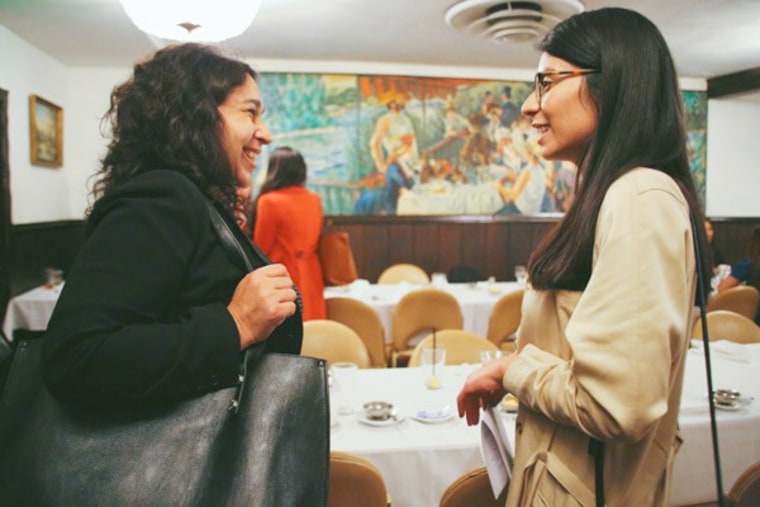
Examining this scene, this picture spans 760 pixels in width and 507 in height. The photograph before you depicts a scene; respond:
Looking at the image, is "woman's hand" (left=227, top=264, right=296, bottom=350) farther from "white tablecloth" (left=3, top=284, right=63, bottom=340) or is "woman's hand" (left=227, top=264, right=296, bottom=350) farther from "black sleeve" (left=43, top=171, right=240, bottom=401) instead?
"white tablecloth" (left=3, top=284, right=63, bottom=340)

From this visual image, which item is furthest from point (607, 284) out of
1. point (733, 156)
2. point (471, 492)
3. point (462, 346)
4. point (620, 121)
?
point (733, 156)

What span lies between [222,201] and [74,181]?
22.2 feet

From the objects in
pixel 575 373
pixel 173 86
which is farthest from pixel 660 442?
pixel 173 86

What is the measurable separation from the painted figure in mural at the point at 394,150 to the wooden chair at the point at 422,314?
10.5 feet

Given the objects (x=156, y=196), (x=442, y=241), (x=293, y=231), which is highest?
(x=156, y=196)

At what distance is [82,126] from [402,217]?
388 cm

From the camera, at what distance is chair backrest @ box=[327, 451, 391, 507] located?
1.73 meters

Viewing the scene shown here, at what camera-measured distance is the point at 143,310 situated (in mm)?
994

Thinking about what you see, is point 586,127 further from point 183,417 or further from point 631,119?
point 183,417

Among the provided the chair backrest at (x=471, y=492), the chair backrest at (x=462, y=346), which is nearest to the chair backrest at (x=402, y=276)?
the chair backrest at (x=462, y=346)

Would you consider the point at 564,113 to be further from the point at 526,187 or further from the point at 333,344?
the point at 526,187

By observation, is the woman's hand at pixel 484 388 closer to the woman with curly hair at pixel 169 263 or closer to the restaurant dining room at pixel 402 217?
the restaurant dining room at pixel 402 217

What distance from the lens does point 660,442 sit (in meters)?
1.22

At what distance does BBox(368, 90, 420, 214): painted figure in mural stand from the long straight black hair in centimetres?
652
